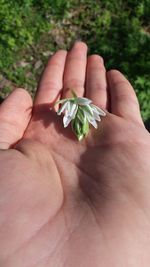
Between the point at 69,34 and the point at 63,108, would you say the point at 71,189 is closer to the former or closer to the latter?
the point at 63,108

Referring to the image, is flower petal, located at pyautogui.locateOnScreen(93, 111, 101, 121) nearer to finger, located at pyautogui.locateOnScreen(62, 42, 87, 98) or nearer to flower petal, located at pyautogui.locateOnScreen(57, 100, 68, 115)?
flower petal, located at pyautogui.locateOnScreen(57, 100, 68, 115)

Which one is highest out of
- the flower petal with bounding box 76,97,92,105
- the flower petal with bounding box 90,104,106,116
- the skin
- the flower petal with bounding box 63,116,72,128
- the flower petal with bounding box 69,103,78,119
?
the flower petal with bounding box 76,97,92,105

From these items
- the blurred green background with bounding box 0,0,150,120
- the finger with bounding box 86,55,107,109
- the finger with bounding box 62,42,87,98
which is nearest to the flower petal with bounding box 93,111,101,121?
the finger with bounding box 86,55,107,109

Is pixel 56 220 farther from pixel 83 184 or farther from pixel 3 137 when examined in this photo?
pixel 3 137

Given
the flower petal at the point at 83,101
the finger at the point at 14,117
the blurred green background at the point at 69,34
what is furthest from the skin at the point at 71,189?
the blurred green background at the point at 69,34

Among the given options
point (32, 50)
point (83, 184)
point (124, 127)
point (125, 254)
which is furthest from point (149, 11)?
point (125, 254)

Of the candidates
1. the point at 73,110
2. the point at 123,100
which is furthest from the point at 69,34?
the point at 73,110
